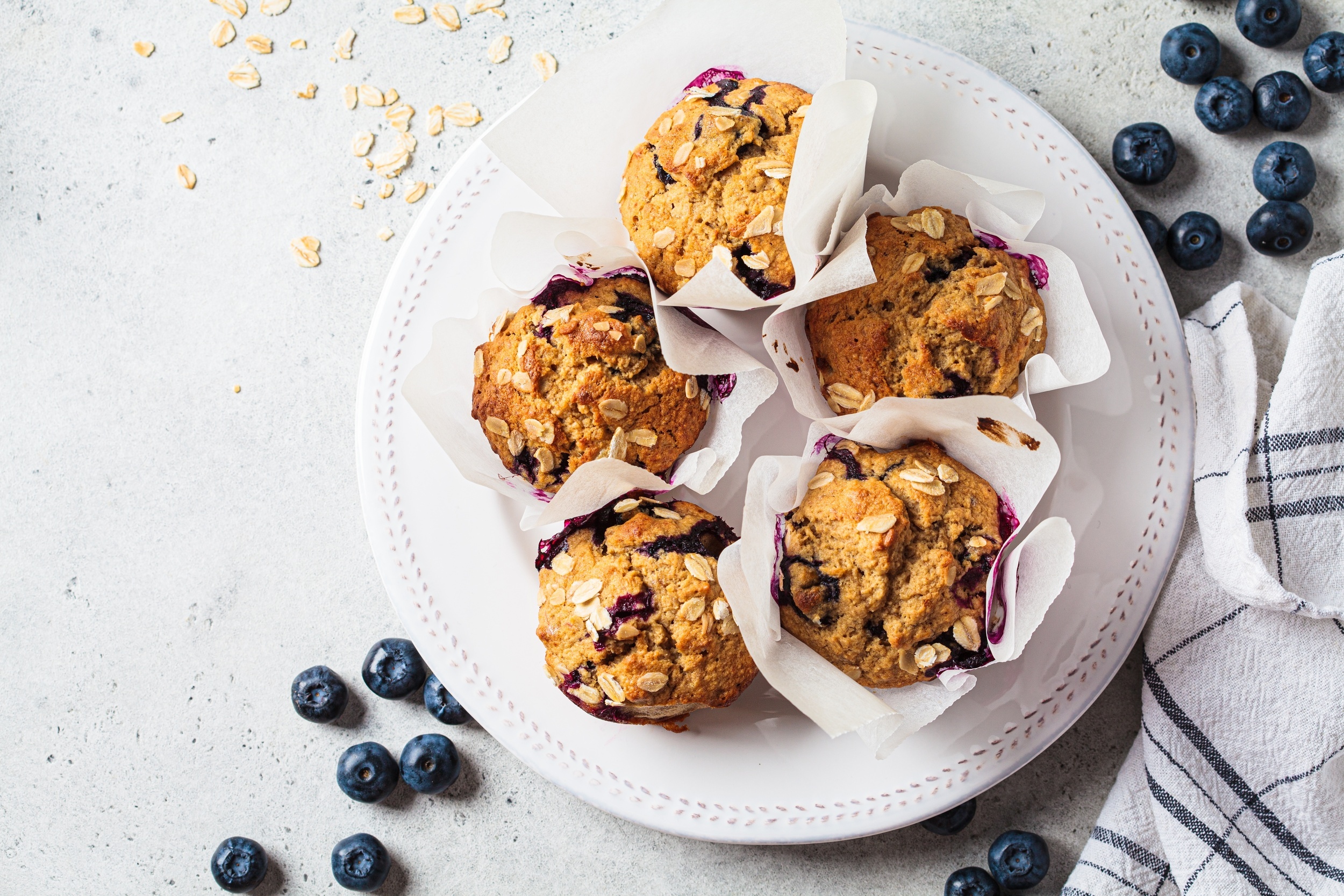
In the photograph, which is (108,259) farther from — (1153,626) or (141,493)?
(1153,626)

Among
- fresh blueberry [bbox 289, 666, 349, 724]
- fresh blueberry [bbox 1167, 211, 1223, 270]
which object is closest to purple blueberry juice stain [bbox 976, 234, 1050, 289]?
fresh blueberry [bbox 1167, 211, 1223, 270]

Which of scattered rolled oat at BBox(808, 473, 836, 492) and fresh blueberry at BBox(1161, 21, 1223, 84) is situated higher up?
fresh blueberry at BBox(1161, 21, 1223, 84)

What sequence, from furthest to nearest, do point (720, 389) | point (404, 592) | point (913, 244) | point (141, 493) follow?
point (141, 493), point (404, 592), point (720, 389), point (913, 244)

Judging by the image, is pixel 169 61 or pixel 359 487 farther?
pixel 169 61

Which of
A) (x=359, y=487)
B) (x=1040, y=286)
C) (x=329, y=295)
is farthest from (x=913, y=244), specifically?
(x=329, y=295)

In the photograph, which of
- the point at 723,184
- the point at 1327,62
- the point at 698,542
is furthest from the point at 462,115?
the point at 1327,62

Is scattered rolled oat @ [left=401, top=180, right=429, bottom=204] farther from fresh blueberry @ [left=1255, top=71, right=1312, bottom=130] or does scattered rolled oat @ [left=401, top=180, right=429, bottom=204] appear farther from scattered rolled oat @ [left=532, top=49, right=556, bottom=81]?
fresh blueberry @ [left=1255, top=71, right=1312, bottom=130]
